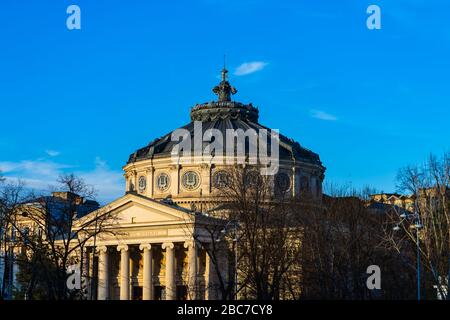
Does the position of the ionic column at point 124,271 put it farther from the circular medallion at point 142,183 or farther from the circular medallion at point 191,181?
the circular medallion at point 142,183

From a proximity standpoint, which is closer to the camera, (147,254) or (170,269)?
(170,269)

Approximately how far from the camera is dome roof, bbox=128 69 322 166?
112000 mm

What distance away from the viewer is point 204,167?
108 metres

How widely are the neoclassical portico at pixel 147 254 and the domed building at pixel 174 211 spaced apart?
10 centimetres

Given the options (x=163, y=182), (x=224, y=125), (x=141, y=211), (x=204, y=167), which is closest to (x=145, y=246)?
(x=141, y=211)

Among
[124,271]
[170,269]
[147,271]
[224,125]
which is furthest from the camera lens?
[224,125]

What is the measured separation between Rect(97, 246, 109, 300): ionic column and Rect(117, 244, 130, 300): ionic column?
2.05 meters

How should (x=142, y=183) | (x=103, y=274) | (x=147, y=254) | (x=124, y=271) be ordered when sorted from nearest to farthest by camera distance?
(x=147, y=254) < (x=124, y=271) < (x=103, y=274) < (x=142, y=183)

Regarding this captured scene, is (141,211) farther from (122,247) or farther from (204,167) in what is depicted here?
(204,167)

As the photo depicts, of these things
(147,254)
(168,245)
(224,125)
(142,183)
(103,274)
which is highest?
(224,125)

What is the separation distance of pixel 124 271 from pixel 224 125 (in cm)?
2583

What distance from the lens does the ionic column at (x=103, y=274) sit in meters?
98.5

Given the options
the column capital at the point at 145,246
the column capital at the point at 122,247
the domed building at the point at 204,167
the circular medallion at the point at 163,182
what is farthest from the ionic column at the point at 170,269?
the circular medallion at the point at 163,182
